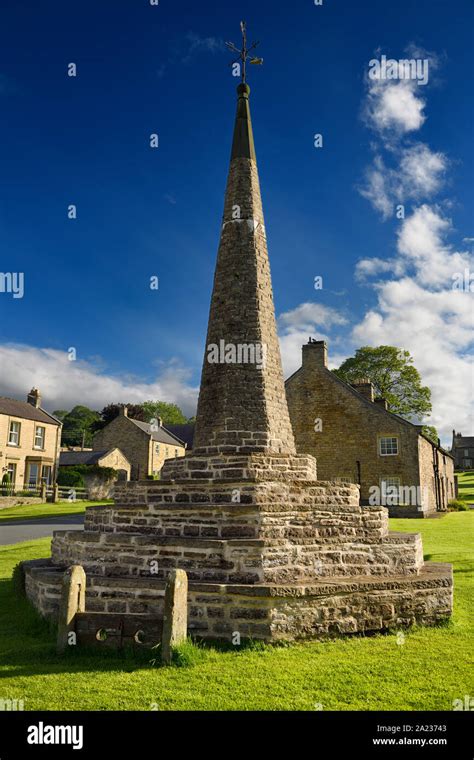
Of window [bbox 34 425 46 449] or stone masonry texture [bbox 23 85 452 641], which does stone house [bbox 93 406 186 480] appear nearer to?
window [bbox 34 425 46 449]

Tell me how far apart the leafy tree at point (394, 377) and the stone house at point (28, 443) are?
76.5 feet

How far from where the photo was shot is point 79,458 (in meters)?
43.9

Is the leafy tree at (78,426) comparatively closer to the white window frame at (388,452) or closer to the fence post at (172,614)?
the white window frame at (388,452)

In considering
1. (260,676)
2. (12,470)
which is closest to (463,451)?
(12,470)

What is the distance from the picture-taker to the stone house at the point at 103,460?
41.3m

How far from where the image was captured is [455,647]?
7.07m

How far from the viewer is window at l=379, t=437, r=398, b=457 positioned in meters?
27.3

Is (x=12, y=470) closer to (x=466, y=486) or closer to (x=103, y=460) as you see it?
(x=103, y=460)

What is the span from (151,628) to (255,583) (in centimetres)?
167

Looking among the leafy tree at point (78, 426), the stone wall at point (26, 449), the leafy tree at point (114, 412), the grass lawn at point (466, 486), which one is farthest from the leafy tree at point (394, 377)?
the leafy tree at point (78, 426)

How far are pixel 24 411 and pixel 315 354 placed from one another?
21.9 metres

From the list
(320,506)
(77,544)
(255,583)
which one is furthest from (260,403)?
(77,544)
